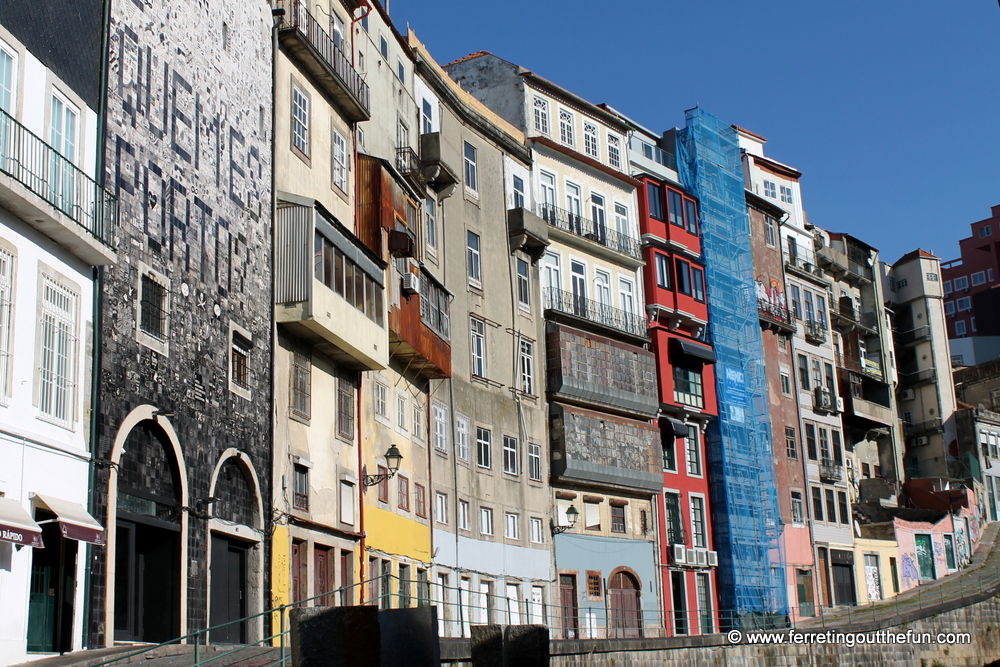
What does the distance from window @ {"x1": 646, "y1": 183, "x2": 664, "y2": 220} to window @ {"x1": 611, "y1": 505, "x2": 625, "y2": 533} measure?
1237 centimetres

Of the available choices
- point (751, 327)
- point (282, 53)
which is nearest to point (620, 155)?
point (751, 327)

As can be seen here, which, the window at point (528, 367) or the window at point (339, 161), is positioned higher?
the window at point (339, 161)

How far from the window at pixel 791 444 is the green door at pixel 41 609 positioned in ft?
128

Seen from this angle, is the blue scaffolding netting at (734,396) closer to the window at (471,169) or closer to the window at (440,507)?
the window at (471,169)

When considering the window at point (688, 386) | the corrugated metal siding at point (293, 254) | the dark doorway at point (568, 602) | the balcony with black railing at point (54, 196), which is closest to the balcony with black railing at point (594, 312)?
the window at point (688, 386)

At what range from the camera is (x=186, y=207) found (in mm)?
21297

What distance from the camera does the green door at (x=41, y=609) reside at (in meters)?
16.4

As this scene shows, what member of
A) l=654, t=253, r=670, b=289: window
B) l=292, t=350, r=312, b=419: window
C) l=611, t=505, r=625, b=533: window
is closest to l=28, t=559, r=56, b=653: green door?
l=292, t=350, r=312, b=419: window

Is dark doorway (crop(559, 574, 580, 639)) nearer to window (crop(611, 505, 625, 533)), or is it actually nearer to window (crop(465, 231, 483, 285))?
window (crop(611, 505, 625, 533))

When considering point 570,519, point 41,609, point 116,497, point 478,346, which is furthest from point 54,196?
point 570,519

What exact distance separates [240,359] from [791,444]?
113 feet

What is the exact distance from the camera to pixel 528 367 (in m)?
38.9

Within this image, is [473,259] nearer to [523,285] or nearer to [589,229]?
[523,285]

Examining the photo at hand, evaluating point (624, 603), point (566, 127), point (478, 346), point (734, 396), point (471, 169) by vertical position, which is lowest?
point (624, 603)
